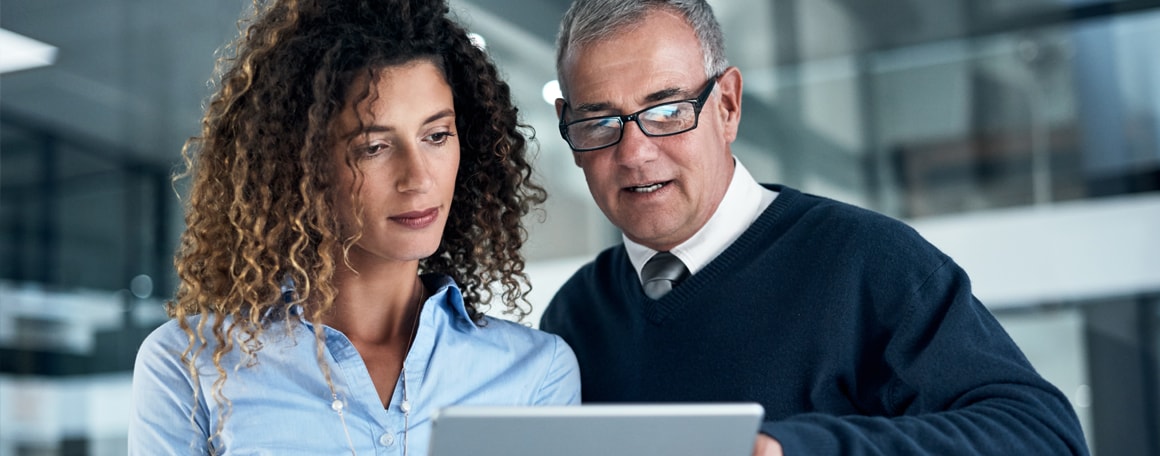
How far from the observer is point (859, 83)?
443 cm

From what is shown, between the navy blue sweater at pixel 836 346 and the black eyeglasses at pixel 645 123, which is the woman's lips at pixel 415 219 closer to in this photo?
the black eyeglasses at pixel 645 123

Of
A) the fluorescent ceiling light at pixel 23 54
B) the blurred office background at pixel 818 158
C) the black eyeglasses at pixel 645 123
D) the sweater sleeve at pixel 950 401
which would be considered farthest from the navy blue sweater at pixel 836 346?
the fluorescent ceiling light at pixel 23 54

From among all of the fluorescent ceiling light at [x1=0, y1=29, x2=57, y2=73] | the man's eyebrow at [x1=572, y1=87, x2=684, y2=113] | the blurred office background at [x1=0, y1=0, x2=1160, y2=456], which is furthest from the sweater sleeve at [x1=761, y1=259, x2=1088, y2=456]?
the fluorescent ceiling light at [x1=0, y1=29, x2=57, y2=73]

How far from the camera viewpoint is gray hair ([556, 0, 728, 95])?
1.87m

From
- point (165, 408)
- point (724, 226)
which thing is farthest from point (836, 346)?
point (165, 408)

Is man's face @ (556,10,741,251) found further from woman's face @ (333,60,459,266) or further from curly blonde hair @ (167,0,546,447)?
woman's face @ (333,60,459,266)

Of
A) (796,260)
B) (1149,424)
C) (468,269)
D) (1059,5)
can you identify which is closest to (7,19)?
(468,269)

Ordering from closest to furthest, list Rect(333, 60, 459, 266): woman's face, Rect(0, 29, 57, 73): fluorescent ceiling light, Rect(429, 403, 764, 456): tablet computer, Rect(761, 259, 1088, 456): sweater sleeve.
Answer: Rect(429, 403, 764, 456): tablet computer
Rect(761, 259, 1088, 456): sweater sleeve
Rect(333, 60, 459, 266): woman's face
Rect(0, 29, 57, 73): fluorescent ceiling light

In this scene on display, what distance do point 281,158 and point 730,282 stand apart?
72cm

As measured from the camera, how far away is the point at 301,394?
1612 mm

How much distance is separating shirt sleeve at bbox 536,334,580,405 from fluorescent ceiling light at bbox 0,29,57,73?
3.35 metres

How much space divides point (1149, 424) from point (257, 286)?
11.0ft

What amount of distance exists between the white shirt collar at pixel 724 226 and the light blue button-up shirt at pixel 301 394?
0.37 meters

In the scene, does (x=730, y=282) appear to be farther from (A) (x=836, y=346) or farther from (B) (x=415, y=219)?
(B) (x=415, y=219)
